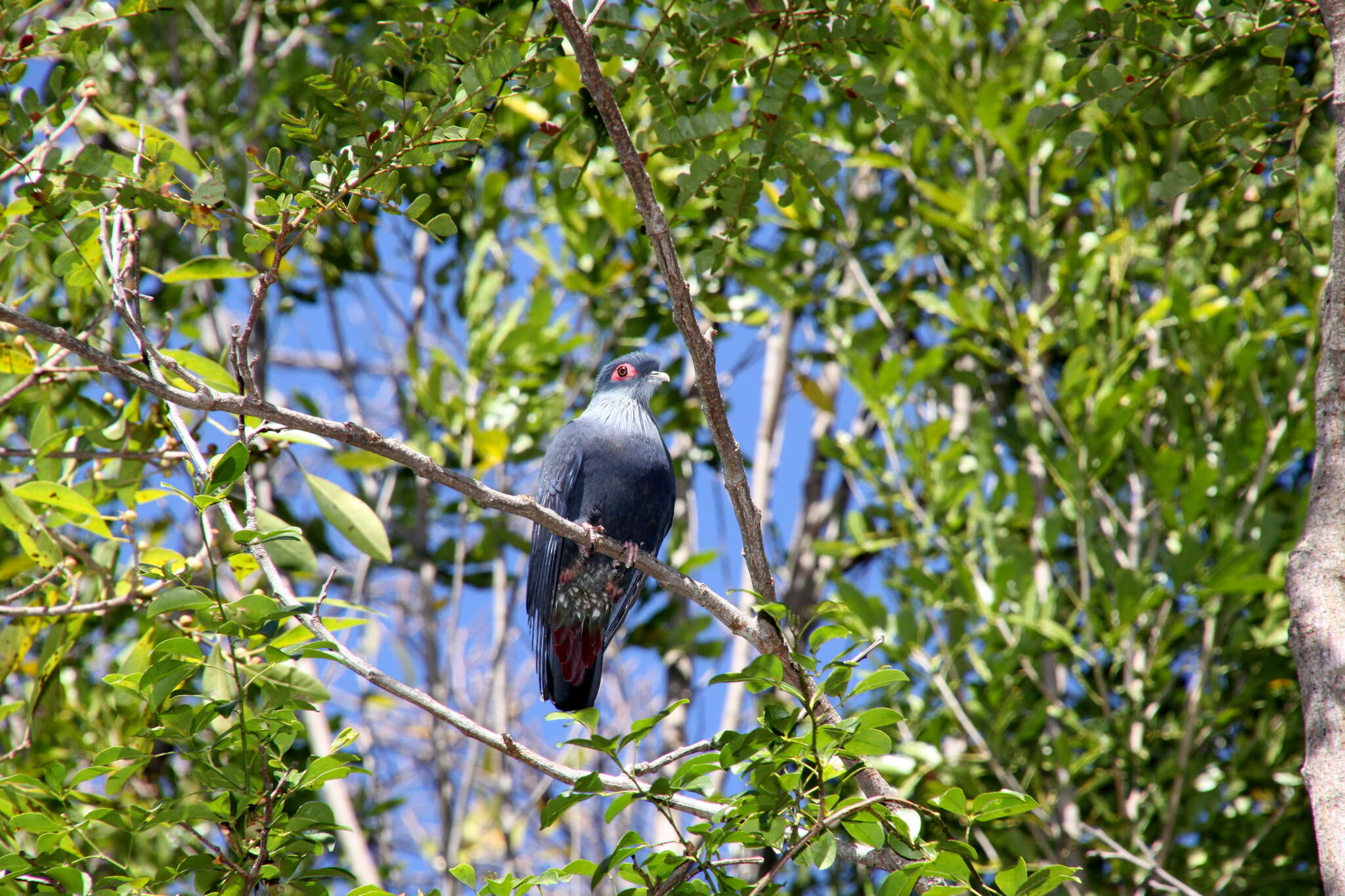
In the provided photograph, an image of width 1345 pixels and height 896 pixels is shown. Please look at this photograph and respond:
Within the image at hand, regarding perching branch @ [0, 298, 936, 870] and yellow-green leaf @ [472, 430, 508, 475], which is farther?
yellow-green leaf @ [472, 430, 508, 475]

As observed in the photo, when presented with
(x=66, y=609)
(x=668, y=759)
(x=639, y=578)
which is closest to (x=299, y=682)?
(x=66, y=609)

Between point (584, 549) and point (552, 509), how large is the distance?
30 centimetres

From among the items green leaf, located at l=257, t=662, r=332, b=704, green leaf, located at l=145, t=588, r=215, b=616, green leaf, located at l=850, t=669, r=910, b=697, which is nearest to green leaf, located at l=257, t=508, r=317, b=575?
green leaf, located at l=257, t=662, r=332, b=704

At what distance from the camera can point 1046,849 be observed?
151 inches

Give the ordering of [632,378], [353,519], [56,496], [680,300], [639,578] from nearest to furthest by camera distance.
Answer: [680,300] < [56,496] < [353,519] < [639,578] < [632,378]

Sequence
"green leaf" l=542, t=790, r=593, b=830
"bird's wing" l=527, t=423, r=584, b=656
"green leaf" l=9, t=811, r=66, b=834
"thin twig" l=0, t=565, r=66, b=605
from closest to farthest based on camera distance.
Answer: "green leaf" l=542, t=790, r=593, b=830
"green leaf" l=9, t=811, r=66, b=834
"thin twig" l=0, t=565, r=66, b=605
"bird's wing" l=527, t=423, r=584, b=656

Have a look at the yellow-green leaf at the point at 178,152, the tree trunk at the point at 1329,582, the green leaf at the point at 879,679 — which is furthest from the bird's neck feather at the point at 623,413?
the tree trunk at the point at 1329,582

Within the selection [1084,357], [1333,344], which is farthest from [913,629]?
[1333,344]

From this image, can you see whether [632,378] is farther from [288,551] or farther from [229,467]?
[229,467]

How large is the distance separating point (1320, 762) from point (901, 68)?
3.47m

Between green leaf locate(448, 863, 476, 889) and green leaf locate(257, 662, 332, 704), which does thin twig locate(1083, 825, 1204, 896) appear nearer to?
green leaf locate(448, 863, 476, 889)

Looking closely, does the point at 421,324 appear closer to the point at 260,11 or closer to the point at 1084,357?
the point at 260,11

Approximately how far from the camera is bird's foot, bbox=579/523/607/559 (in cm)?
296

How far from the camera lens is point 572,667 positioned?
→ 4152mm
